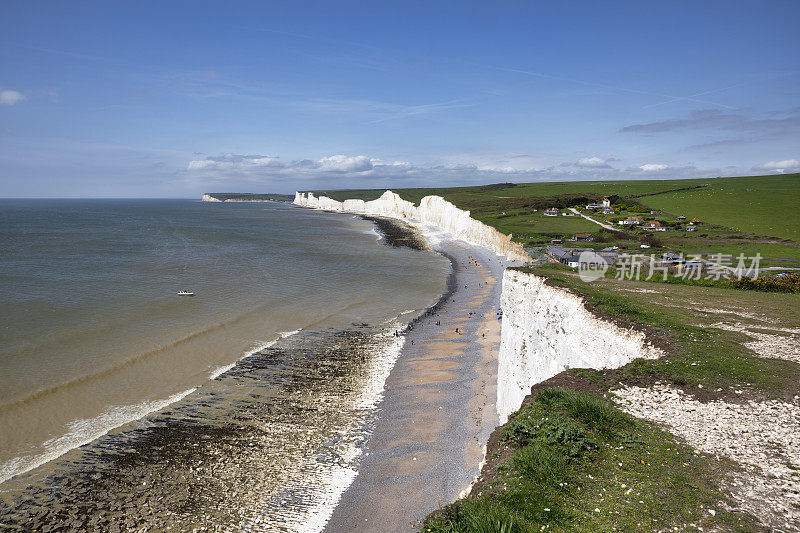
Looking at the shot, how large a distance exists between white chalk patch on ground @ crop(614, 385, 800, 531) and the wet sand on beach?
5.70 metres

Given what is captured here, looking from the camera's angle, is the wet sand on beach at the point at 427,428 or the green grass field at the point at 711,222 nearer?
the wet sand on beach at the point at 427,428

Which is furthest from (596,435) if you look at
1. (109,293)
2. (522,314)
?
(109,293)

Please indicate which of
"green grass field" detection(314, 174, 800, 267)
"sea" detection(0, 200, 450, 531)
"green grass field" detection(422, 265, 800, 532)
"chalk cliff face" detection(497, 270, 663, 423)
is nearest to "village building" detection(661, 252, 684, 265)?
"green grass field" detection(314, 174, 800, 267)

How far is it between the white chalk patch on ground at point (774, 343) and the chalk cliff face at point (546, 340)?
10.2ft

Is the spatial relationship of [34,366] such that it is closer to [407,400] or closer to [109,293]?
[109,293]

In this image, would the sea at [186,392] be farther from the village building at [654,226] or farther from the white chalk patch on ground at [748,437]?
the village building at [654,226]

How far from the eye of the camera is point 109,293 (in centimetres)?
3847

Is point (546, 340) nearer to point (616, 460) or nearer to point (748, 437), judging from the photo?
point (748, 437)

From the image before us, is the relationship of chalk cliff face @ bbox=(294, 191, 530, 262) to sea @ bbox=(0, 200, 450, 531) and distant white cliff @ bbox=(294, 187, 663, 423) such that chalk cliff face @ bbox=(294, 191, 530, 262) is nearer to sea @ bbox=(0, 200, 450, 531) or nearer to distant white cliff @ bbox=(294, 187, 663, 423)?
sea @ bbox=(0, 200, 450, 531)

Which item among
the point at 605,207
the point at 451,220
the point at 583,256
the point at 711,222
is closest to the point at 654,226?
the point at 711,222

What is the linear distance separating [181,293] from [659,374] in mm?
39983

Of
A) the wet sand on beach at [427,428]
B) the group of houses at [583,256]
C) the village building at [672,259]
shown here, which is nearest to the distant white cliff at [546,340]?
the wet sand on beach at [427,428]

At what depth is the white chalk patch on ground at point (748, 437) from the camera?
252 inches

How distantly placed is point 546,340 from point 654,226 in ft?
197
